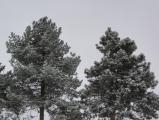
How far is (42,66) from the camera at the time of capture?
33438mm

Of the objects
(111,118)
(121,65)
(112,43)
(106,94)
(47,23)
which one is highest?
(47,23)

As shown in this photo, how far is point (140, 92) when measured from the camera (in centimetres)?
3244

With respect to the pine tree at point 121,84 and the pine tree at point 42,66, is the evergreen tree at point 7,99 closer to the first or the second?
the pine tree at point 42,66

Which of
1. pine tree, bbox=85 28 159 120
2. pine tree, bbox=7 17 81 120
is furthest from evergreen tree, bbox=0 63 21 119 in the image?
pine tree, bbox=85 28 159 120

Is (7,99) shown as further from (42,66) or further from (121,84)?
(121,84)

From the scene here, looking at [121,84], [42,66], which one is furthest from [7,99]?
[121,84]

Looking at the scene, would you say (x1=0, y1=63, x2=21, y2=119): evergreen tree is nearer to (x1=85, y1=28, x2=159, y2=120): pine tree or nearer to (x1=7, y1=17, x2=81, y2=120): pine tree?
(x1=7, y1=17, x2=81, y2=120): pine tree

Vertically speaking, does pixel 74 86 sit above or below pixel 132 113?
above

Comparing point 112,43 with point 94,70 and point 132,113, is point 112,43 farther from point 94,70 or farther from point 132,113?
point 132,113

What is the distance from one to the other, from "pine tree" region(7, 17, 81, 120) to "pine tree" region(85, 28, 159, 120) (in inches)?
80.6

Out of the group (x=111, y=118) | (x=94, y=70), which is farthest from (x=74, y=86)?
(x=111, y=118)

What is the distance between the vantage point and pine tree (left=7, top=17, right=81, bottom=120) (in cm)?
3244

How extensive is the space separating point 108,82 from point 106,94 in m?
1.04

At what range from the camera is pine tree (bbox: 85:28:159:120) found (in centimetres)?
3153
